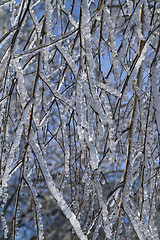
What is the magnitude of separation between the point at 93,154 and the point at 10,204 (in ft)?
12.2

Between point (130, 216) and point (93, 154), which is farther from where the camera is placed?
point (130, 216)

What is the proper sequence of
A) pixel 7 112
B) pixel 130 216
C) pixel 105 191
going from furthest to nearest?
pixel 105 191, pixel 7 112, pixel 130 216

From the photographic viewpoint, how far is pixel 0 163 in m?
0.99

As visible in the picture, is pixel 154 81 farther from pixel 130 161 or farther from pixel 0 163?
pixel 0 163

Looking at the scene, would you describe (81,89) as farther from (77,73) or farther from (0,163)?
(0,163)

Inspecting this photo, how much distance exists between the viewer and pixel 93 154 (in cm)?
62

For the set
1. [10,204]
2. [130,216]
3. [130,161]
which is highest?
[10,204]

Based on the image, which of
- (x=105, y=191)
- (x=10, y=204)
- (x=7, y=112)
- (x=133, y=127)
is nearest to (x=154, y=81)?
(x=133, y=127)

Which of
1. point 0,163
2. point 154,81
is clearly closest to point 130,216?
point 154,81

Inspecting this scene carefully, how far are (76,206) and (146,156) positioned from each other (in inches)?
13.3

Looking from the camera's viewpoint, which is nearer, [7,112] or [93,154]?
[93,154]

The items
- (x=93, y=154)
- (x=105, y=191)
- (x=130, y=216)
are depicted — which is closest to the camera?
(x=93, y=154)

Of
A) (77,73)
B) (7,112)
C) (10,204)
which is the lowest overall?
(77,73)

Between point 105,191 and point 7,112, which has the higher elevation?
point 105,191
